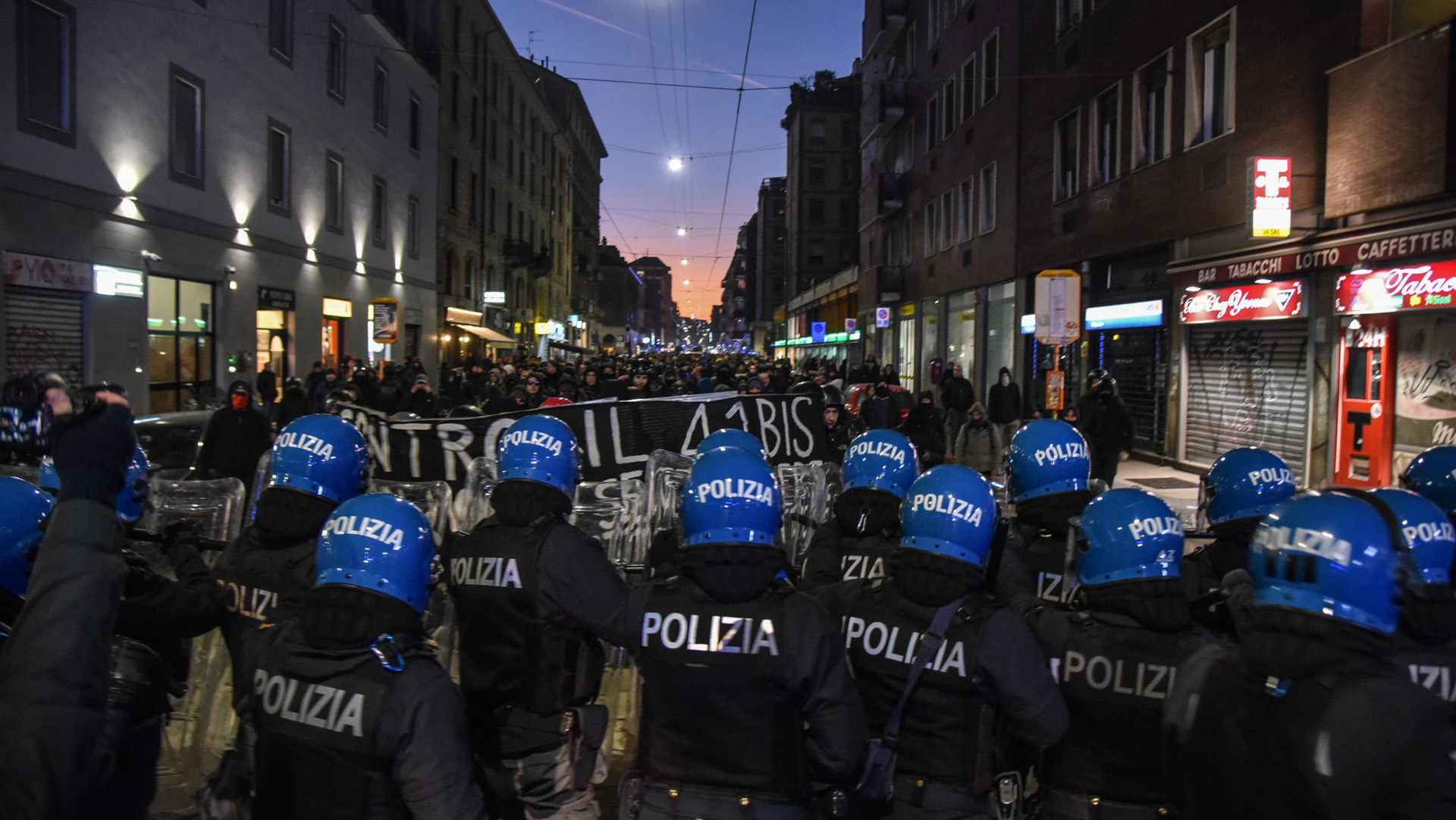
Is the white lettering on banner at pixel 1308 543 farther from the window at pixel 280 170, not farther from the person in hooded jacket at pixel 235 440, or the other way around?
the window at pixel 280 170

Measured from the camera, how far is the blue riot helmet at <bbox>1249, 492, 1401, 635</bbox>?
1.90 meters

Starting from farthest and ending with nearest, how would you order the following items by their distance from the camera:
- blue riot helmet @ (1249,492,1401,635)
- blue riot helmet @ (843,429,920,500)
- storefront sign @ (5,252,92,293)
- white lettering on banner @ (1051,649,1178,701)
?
1. storefront sign @ (5,252,92,293)
2. blue riot helmet @ (843,429,920,500)
3. white lettering on banner @ (1051,649,1178,701)
4. blue riot helmet @ (1249,492,1401,635)

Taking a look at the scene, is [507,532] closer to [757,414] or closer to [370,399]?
[757,414]

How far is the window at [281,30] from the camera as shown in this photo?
62.6 feet

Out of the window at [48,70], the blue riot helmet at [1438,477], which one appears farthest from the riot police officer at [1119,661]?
the window at [48,70]

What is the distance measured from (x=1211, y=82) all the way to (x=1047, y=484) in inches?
554

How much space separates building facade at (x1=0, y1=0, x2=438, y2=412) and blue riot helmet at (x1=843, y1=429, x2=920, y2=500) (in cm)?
1298

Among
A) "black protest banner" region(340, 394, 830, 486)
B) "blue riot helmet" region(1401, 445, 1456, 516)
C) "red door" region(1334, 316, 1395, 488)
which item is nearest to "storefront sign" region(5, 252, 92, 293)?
"black protest banner" region(340, 394, 830, 486)

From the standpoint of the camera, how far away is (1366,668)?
6.11ft

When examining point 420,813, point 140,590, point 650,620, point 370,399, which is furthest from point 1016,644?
point 370,399

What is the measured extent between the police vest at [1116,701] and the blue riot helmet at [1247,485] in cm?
144

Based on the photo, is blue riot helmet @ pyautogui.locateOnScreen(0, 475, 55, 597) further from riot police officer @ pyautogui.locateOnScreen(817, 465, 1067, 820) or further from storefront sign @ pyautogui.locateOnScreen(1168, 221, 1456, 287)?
storefront sign @ pyautogui.locateOnScreen(1168, 221, 1456, 287)

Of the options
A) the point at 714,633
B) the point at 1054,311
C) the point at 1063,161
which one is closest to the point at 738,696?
the point at 714,633

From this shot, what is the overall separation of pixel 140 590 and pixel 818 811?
225cm
